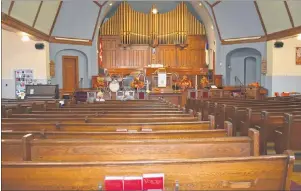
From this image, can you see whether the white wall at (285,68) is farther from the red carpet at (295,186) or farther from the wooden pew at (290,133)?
the red carpet at (295,186)

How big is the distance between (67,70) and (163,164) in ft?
Answer: 37.7

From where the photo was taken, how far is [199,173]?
1.57 meters

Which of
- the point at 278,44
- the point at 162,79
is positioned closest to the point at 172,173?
the point at 162,79

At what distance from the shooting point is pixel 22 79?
33.8ft

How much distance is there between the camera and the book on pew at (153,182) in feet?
4.75

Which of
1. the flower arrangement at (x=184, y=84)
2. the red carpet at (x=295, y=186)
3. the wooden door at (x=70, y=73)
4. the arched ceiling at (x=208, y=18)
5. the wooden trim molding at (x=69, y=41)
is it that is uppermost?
the arched ceiling at (x=208, y=18)

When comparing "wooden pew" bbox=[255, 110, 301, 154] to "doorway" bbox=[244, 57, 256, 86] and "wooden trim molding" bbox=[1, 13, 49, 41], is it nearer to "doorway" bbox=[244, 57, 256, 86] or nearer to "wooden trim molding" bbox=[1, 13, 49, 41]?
"wooden trim molding" bbox=[1, 13, 49, 41]

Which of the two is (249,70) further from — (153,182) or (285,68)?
(153,182)

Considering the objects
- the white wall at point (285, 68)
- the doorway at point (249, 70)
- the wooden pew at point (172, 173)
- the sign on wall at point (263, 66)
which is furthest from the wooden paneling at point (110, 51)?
the wooden pew at point (172, 173)

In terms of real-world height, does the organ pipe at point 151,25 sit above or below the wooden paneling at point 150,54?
above

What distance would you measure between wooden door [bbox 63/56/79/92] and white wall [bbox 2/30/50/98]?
62.0 inches

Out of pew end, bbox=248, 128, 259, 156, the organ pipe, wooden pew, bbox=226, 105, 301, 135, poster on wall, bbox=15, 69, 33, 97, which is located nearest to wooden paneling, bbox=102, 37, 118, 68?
the organ pipe

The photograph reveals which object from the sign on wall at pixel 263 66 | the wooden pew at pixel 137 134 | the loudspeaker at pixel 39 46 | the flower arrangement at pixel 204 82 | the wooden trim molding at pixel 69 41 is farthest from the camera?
the flower arrangement at pixel 204 82

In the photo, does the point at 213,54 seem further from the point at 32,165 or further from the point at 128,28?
the point at 32,165
